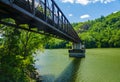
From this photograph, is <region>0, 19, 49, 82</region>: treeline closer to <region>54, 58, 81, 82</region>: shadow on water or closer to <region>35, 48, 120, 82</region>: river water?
Answer: <region>54, 58, 81, 82</region>: shadow on water

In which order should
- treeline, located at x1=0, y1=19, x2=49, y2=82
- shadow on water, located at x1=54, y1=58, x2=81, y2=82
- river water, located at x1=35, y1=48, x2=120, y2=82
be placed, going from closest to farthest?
treeline, located at x1=0, y1=19, x2=49, y2=82 → shadow on water, located at x1=54, y1=58, x2=81, y2=82 → river water, located at x1=35, y1=48, x2=120, y2=82

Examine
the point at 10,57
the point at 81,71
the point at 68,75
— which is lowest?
the point at 68,75

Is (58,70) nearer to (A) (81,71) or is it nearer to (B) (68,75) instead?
(A) (81,71)

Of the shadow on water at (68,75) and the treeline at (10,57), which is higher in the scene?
the treeline at (10,57)

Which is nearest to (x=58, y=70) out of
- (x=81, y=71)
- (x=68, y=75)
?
(x=81, y=71)

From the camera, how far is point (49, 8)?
2006cm

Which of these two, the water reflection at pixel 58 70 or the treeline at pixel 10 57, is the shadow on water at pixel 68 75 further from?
the treeline at pixel 10 57

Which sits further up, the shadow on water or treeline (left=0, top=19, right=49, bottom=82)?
treeline (left=0, top=19, right=49, bottom=82)

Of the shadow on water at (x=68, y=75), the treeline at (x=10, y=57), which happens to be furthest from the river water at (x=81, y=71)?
the treeline at (x=10, y=57)

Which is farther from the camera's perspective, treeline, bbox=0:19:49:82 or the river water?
the river water

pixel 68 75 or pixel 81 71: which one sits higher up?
pixel 81 71

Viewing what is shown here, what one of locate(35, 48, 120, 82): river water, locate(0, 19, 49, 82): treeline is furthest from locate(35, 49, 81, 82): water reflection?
locate(0, 19, 49, 82): treeline

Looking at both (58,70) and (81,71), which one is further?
(58,70)

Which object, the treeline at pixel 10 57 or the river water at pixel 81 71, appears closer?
the treeline at pixel 10 57
